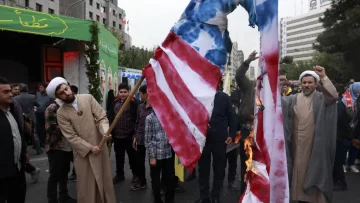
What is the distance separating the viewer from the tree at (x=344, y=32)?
66.0 feet

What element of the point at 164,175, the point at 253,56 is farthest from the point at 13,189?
the point at 253,56

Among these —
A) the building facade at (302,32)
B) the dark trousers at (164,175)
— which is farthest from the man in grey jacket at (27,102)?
the building facade at (302,32)

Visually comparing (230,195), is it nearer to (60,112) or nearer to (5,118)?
(60,112)

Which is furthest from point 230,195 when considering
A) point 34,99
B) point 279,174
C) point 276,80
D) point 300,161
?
point 34,99

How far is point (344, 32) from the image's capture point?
2095 cm

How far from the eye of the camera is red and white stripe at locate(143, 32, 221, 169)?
9.20 feet

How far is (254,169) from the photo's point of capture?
9.02 ft

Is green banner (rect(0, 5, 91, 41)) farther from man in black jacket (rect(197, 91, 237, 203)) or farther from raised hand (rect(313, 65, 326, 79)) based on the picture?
raised hand (rect(313, 65, 326, 79))

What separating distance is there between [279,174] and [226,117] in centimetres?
221

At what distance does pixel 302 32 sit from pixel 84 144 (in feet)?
423

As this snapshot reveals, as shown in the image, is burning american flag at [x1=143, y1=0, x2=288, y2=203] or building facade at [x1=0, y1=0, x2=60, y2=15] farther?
building facade at [x1=0, y1=0, x2=60, y2=15]

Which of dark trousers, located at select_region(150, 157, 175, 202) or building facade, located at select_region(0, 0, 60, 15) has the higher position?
building facade, located at select_region(0, 0, 60, 15)

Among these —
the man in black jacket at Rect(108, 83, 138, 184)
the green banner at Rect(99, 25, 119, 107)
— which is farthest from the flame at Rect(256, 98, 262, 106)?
the green banner at Rect(99, 25, 119, 107)

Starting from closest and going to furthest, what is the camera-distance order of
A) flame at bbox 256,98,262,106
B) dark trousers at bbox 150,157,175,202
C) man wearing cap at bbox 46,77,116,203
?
flame at bbox 256,98,262,106 → man wearing cap at bbox 46,77,116,203 → dark trousers at bbox 150,157,175,202
